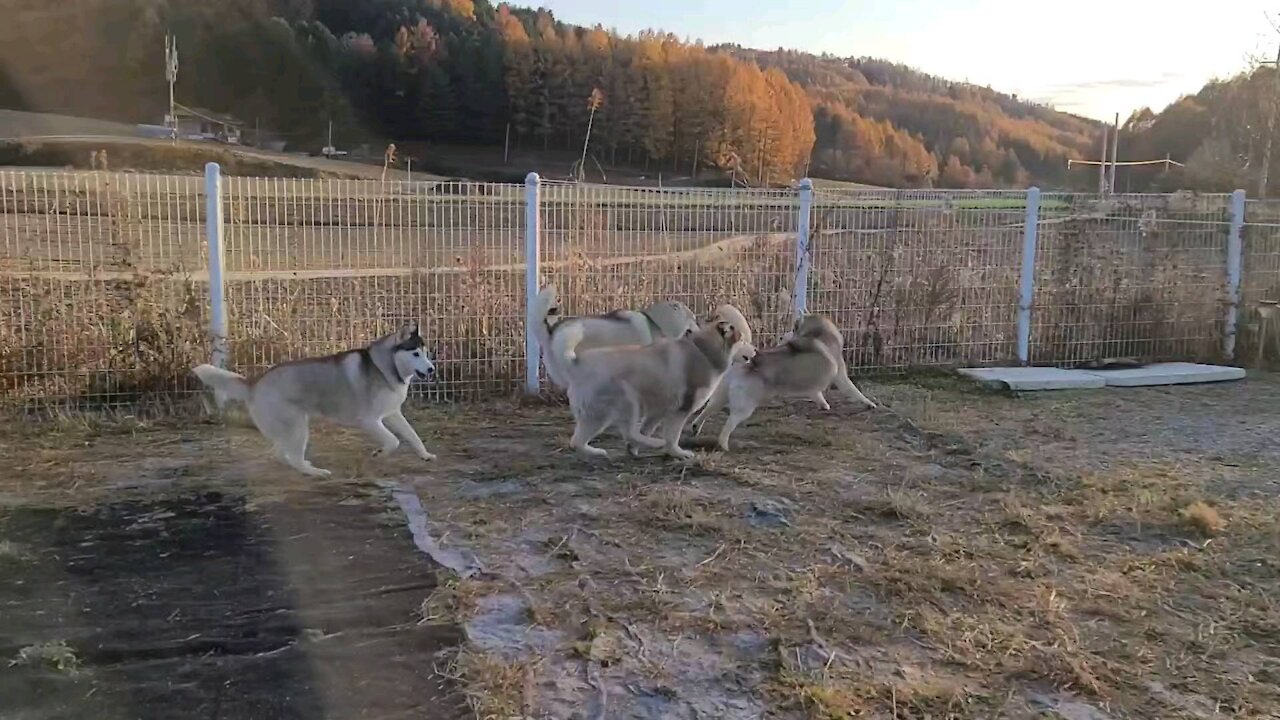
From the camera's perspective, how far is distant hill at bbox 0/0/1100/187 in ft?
71.5

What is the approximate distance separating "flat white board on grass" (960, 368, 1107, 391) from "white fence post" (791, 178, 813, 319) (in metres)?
1.83

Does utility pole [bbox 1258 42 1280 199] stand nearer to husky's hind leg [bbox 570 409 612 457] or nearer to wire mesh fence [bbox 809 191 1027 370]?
wire mesh fence [bbox 809 191 1027 370]

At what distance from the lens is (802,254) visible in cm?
923

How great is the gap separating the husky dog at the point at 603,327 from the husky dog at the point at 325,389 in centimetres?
84

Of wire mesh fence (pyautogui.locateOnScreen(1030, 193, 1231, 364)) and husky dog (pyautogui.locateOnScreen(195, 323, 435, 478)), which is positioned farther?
wire mesh fence (pyautogui.locateOnScreen(1030, 193, 1231, 364))

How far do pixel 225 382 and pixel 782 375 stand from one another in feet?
12.4

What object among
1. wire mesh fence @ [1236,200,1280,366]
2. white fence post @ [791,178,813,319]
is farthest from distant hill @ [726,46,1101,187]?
white fence post @ [791,178,813,319]

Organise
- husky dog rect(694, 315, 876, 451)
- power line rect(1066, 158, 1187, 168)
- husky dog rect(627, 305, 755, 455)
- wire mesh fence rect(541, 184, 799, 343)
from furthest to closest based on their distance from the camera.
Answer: power line rect(1066, 158, 1187, 168) < wire mesh fence rect(541, 184, 799, 343) < husky dog rect(694, 315, 876, 451) < husky dog rect(627, 305, 755, 455)

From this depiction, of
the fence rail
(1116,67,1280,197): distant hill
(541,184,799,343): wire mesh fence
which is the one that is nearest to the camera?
the fence rail

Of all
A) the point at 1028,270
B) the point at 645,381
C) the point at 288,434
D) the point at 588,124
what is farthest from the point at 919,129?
the point at 288,434

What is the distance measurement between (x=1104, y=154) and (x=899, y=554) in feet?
125

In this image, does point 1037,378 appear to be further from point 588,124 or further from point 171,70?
point 171,70

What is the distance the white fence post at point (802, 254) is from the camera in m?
9.23

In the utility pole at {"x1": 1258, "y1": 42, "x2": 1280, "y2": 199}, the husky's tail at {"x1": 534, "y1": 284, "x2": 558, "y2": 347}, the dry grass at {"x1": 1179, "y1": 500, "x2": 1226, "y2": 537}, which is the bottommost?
the dry grass at {"x1": 1179, "y1": 500, "x2": 1226, "y2": 537}
